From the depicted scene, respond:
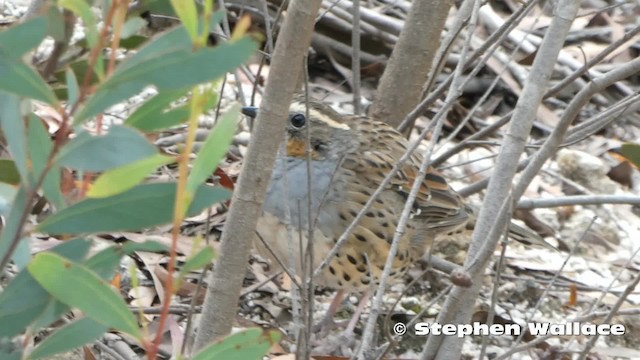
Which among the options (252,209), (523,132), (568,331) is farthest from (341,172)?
(252,209)

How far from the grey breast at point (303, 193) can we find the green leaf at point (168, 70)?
2.41 meters

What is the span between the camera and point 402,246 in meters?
4.27

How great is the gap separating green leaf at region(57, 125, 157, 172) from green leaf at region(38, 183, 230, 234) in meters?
0.12

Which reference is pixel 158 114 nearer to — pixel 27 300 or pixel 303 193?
pixel 27 300

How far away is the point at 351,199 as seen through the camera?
4.16 metres

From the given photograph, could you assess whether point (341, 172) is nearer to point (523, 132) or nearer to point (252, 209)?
point (523, 132)

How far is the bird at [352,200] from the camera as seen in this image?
13.1 ft

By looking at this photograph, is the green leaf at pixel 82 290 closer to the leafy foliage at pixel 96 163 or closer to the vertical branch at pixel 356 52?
the leafy foliage at pixel 96 163

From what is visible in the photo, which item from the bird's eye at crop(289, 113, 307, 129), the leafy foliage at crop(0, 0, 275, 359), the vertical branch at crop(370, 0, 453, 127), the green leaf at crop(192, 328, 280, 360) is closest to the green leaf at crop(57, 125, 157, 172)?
the leafy foliage at crop(0, 0, 275, 359)

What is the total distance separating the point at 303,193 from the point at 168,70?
278 cm

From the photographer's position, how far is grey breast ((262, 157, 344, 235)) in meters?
3.97

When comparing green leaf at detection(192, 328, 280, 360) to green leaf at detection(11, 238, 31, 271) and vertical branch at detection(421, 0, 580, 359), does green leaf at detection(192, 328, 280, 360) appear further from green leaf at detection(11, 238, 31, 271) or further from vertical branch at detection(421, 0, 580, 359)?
vertical branch at detection(421, 0, 580, 359)

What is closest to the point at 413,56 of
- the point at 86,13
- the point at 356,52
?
the point at 356,52

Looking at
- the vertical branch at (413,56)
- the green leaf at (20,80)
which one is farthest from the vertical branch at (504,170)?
the vertical branch at (413,56)
